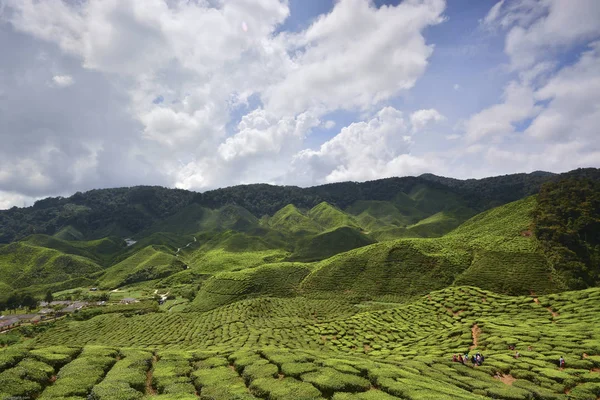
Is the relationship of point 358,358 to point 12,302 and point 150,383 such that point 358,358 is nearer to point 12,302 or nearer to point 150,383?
point 150,383

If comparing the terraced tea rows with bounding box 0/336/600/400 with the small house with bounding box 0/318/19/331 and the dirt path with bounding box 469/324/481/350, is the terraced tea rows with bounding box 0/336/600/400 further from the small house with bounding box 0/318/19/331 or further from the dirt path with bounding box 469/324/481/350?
the small house with bounding box 0/318/19/331

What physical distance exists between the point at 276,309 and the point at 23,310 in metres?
127

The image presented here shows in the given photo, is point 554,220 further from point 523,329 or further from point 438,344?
point 438,344

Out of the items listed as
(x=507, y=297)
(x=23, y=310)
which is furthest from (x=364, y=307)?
(x=23, y=310)

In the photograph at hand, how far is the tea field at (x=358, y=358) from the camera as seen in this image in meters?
28.6

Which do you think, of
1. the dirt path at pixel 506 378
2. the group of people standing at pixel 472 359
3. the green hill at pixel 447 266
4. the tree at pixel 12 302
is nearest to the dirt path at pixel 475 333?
the group of people standing at pixel 472 359

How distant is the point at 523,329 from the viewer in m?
55.0

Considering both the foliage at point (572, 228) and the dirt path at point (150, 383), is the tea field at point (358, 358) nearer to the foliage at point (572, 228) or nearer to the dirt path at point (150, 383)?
the dirt path at point (150, 383)

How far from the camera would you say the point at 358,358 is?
41500 millimetres

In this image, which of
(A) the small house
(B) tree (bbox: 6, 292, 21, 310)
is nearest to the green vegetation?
(B) tree (bbox: 6, 292, 21, 310)

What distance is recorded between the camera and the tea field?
28578mm

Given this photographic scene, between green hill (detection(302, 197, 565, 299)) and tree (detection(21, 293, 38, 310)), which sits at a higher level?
green hill (detection(302, 197, 565, 299))

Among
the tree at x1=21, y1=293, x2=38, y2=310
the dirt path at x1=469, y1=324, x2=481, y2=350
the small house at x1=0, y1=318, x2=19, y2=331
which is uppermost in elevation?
the dirt path at x1=469, y1=324, x2=481, y2=350

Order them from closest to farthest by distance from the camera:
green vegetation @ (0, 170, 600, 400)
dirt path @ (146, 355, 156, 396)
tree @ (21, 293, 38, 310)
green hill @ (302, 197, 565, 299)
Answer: green vegetation @ (0, 170, 600, 400) < dirt path @ (146, 355, 156, 396) < green hill @ (302, 197, 565, 299) < tree @ (21, 293, 38, 310)
